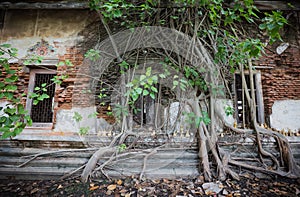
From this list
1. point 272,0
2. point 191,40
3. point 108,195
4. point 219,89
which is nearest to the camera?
point 108,195

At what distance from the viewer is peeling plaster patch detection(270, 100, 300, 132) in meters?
4.14

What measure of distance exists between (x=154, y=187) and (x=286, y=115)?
4099mm

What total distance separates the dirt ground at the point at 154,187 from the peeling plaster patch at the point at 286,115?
7.14ft

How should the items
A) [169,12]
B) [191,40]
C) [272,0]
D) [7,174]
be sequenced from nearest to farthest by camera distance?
[7,174] → [191,40] → [169,12] → [272,0]

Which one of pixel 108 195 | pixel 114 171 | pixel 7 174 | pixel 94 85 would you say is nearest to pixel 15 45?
pixel 94 85

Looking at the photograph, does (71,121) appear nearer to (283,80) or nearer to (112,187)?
(112,187)

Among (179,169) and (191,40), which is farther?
(191,40)

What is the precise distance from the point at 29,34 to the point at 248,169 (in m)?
6.13

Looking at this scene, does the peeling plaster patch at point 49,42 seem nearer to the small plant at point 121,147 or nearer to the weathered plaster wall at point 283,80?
the small plant at point 121,147

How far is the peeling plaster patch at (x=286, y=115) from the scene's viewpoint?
4.14 m

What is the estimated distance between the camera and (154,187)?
87.4 inches

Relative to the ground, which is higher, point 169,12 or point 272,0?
point 272,0

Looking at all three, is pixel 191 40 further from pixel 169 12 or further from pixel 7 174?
pixel 7 174

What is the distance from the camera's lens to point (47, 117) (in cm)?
446
